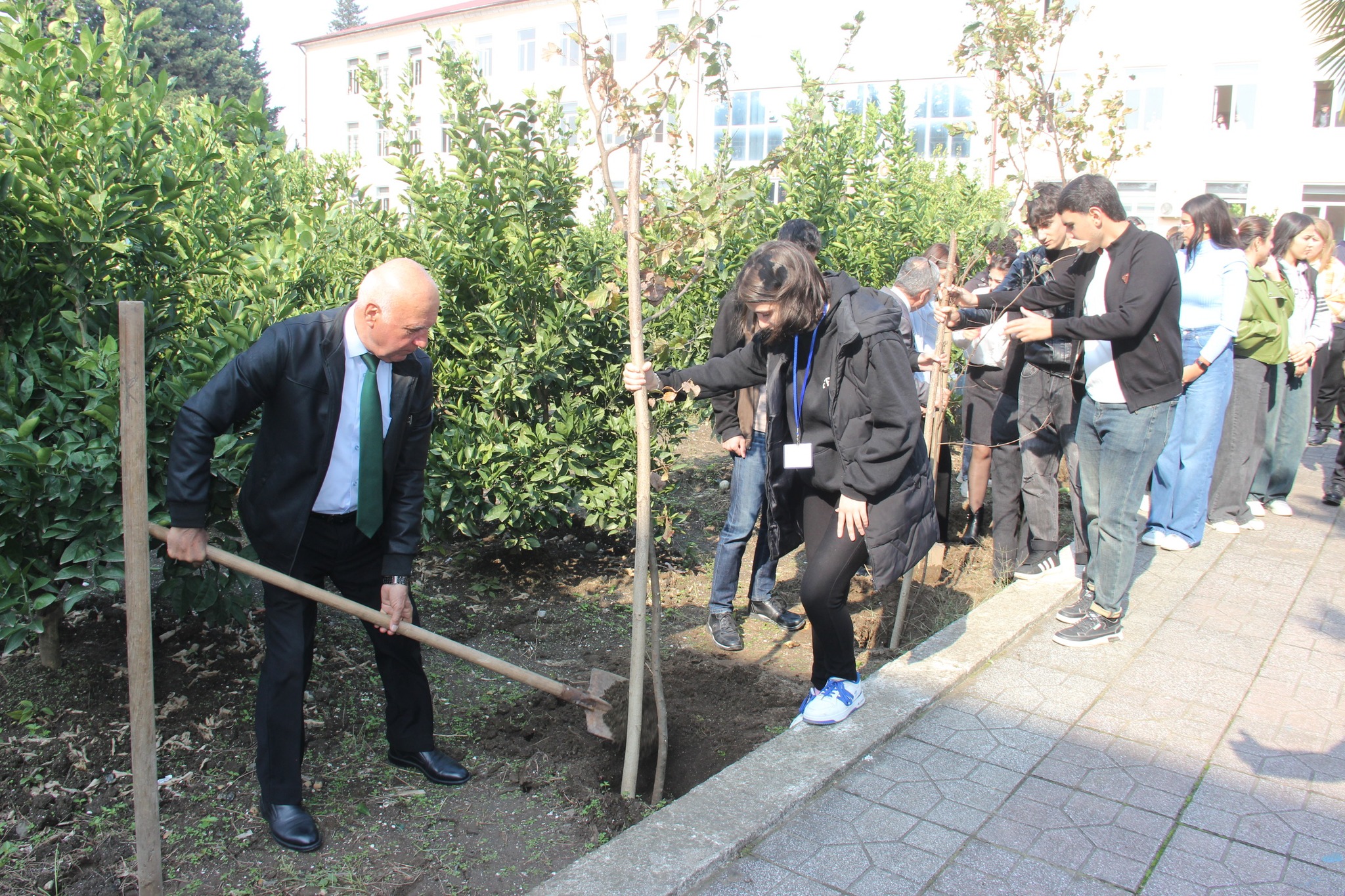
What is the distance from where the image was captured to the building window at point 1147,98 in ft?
98.4

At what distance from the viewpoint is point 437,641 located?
3.06 m

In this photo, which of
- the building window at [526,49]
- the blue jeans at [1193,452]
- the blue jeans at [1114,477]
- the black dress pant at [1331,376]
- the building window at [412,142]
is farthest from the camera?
the building window at [526,49]

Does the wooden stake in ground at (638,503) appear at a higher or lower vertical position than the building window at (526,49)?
lower

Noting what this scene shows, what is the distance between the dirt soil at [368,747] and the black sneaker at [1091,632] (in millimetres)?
648

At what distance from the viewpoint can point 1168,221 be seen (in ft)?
26.7

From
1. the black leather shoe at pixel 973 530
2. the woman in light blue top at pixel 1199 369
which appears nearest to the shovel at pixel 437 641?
the black leather shoe at pixel 973 530

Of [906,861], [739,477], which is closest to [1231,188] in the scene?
[739,477]

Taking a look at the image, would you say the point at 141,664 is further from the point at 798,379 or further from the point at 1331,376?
the point at 1331,376

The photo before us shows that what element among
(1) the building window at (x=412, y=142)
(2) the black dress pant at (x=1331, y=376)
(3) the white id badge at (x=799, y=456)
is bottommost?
(3) the white id badge at (x=799, y=456)

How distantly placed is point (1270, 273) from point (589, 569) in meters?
5.13

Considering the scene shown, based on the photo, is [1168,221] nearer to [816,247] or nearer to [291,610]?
[816,247]

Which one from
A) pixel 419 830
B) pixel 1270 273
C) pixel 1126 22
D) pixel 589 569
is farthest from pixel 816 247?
pixel 1126 22

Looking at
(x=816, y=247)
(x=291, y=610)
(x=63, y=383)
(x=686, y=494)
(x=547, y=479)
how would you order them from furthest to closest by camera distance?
(x=686, y=494)
(x=547, y=479)
(x=816, y=247)
(x=63, y=383)
(x=291, y=610)

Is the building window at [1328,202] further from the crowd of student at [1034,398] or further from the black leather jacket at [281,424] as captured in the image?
the black leather jacket at [281,424]
